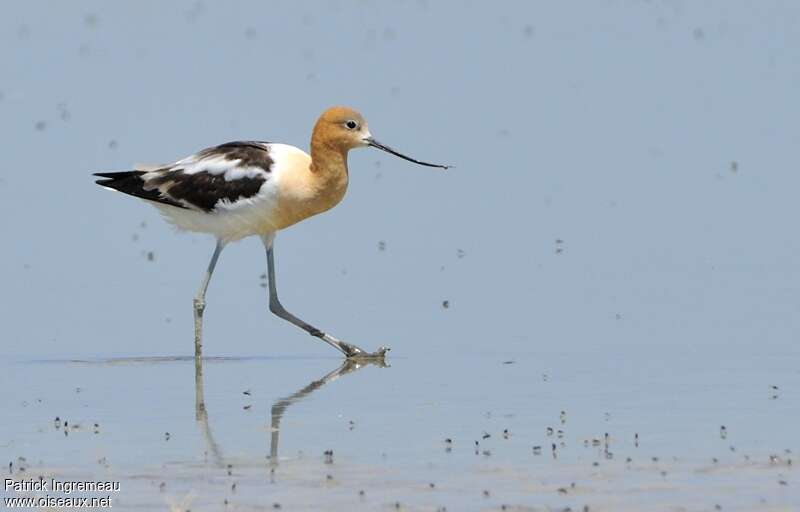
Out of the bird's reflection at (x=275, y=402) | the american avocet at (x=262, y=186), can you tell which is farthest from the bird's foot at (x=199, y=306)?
the bird's reflection at (x=275, y=402)

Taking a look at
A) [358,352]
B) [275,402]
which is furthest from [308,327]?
[275,402]

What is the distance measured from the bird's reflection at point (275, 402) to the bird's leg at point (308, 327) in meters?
0.09

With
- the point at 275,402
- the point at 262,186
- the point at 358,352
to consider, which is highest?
the point at 262,186

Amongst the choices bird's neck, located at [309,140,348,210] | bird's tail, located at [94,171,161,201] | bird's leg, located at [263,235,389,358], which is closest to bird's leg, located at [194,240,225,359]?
bird's leg, located at [263,235,389,358]

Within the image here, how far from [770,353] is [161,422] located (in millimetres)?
3904

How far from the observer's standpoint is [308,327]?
13.7 meters

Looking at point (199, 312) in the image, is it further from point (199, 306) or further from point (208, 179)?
point (208, 179)

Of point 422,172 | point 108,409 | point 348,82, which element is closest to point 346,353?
point 108,409

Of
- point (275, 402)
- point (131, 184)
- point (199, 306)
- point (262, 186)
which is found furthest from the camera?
point (131, 184)

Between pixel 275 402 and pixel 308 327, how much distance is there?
7.27 feet

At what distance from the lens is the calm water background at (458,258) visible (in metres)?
10.8

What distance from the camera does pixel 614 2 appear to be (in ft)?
96.2

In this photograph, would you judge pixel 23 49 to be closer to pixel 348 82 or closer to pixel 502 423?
pixel 348 82

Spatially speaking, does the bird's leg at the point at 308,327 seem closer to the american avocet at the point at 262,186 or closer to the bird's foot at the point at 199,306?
the american avocet at the point at 262,186
